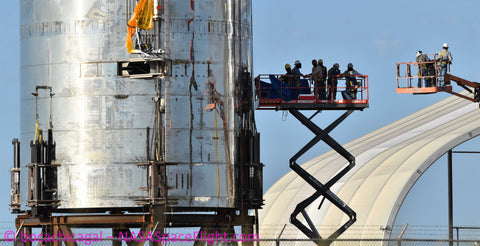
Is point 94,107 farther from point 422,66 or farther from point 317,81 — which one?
point 422,66

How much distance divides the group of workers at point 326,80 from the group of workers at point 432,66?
111 inches

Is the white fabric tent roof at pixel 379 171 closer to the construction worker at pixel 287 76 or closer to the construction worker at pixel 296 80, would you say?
the construction worker at pixel 296 80

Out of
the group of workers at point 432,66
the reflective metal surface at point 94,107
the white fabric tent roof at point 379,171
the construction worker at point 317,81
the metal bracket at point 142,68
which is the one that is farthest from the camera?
the white fabric tent roof at point 379,171

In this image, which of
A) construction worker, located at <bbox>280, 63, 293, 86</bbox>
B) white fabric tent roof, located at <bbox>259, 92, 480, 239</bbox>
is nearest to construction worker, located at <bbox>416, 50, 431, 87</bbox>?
construction worker, located at <bbox>280, 63, 293, 86</bbox>

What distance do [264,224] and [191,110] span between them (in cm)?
2585

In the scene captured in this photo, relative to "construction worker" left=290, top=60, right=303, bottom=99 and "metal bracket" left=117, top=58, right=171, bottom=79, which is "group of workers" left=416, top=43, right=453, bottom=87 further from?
"metal bracket" left=117, top=58, right=171, bottom=79

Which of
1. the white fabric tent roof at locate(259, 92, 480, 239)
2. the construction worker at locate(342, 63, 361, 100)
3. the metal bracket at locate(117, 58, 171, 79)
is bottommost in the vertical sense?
the white fabric tent roof at locate(259, 92, 480, 239)

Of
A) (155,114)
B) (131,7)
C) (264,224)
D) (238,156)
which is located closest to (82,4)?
(131,7)

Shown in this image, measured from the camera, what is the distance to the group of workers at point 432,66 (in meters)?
46.5

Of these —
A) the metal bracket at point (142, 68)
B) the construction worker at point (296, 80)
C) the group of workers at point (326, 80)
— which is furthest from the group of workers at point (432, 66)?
the metal bracket at point (142, 68)

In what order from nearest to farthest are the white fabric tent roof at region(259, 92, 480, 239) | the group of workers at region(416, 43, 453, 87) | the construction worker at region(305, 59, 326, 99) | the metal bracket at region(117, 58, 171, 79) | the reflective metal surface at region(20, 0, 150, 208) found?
the reflective metal surface at region(20, 0, 150, 208), the metal bracket at region(117, 58, 171, 79), the construction worker at region(305, 59, 326, 99), the group of workers at region(416, 43, 453, 87), the white fabric tent roof at region(259, 92, 480, 239)

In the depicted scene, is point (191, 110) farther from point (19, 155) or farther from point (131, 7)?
point (19, 155)

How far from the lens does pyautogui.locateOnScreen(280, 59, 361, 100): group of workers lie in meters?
44.8

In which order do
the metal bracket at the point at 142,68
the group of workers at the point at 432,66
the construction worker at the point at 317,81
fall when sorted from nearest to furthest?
the metal bracket at the point at 142,68 → the construction worker at the point at 317,81 → the group of workers at the point at 432,66
